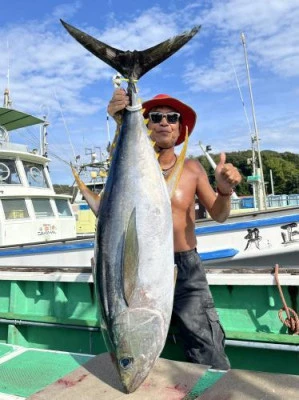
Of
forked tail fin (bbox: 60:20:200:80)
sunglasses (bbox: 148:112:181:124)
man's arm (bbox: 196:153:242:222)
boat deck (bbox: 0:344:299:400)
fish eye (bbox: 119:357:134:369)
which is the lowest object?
boat deck (bbox: 0:344:299:400)

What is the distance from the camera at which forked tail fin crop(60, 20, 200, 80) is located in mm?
1949

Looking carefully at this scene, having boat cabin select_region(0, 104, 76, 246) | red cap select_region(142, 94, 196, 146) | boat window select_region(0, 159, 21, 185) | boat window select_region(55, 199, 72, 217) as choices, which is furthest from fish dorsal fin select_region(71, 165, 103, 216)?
boat window select_region(55, 199, 72, 217)

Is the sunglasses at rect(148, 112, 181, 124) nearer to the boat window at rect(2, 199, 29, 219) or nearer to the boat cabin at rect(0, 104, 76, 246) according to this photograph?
the boat cabin at rect(0, 104, 76, 246)

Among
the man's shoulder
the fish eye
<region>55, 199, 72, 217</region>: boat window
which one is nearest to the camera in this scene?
the fish eye

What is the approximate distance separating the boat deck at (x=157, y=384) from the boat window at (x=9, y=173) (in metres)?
6.72

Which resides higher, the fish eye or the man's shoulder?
the man's shoulder

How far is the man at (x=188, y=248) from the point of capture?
2.32m

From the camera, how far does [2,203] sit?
8.18 metres

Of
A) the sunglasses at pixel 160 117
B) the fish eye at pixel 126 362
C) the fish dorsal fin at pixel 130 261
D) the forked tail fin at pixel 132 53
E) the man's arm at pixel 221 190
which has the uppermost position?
the forked tail fin at pixel 132 53

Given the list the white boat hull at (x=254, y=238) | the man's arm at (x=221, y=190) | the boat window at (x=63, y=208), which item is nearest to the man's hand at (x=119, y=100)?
the man's arm at (x=221, y=190)

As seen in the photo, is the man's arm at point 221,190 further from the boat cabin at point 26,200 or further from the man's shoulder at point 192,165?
the boat cabin at point 26,200

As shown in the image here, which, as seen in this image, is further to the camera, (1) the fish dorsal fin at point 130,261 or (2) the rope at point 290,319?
(2) the rope at point 290,319

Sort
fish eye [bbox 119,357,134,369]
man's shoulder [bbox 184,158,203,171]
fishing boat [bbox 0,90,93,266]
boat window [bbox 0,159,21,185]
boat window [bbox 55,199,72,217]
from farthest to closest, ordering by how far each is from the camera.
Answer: boat window [bbox 55,199,72,217] < boat window [bbox 0,159,21,185] < fishing boat [bbox 0,90,93,266] < man's shoulder [bbox 184,158,203,171] < fish eye [bbox 119,357,134,369]

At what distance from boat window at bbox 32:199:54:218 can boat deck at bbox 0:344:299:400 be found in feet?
21.1
